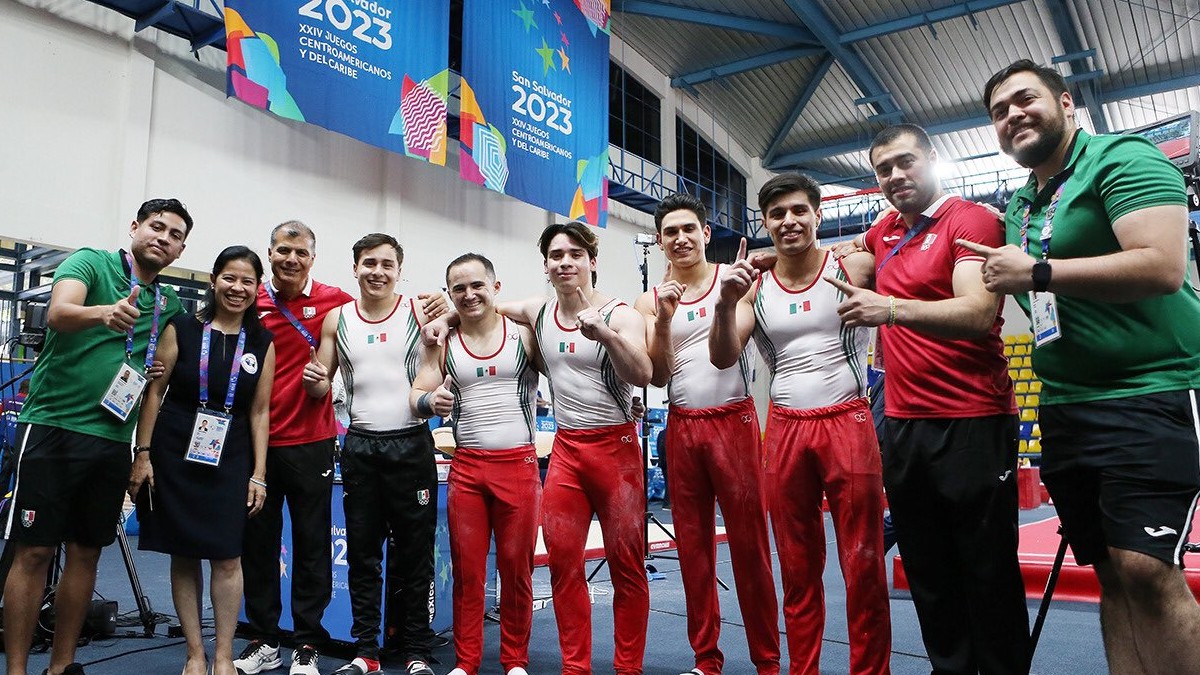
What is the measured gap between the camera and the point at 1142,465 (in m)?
1.80

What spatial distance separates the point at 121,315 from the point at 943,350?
2733mm

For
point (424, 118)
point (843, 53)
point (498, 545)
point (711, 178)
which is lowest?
point (498, 545)

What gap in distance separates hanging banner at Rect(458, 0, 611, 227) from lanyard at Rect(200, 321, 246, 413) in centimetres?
614

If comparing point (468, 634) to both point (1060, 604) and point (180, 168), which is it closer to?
point (1060, 604)

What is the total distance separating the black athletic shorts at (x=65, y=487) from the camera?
2768 mm

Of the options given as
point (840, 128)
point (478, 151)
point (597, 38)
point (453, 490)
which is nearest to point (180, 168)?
point (478, 151)

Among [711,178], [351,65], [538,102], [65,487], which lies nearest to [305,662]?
[65,487]

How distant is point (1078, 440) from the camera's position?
76.0 inches

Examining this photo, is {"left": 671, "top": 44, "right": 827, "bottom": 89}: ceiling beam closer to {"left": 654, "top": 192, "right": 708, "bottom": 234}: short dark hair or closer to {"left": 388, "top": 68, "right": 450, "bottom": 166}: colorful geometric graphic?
{"left": 388, "top": 68, "right": 450, "bottom": 166}: colorful geometric graphic

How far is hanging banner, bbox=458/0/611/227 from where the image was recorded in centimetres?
905

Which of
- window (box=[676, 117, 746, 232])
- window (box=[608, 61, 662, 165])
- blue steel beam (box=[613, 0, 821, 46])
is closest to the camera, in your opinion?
blue steel beam (box=[613, 0, 821, 46])

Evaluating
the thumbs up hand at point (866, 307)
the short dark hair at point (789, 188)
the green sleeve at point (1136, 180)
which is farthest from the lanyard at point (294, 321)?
the green sleeve at point (1136, 180)

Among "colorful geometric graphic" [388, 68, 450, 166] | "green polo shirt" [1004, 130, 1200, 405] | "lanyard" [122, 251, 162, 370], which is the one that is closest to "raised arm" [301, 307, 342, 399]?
"lanyard" [122, 251, 162, 370]

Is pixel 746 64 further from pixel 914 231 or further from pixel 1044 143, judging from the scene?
pixel 1044 143
